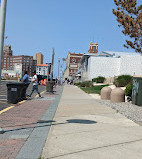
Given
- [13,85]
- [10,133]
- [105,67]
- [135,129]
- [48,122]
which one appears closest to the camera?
[10,133]

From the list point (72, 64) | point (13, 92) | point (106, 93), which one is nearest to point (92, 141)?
point (13, 92)

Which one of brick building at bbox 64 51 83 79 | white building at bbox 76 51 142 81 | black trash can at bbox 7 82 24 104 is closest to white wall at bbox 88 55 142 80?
white building at bbox 76 51 142 81

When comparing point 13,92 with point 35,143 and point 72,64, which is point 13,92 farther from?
point 72,64

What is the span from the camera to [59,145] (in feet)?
16.0

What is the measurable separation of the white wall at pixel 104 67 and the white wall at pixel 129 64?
1.66 metres

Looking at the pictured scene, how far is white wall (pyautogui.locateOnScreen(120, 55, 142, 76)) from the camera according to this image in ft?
199

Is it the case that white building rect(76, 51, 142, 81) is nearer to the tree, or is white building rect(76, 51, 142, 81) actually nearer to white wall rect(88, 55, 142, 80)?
white wall rect(88, 55, 142, 80)

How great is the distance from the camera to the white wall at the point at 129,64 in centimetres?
6078

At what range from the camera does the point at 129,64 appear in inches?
2389

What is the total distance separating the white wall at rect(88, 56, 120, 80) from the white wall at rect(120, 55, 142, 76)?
166 centimetres

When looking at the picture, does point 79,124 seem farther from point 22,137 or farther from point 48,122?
point 22,137

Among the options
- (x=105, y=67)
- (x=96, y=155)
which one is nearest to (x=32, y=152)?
(x=96, y=155)

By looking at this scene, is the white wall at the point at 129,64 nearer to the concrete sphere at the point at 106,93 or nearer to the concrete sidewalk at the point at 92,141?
the concrete sphere at the point at 106,93

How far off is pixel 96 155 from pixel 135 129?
2.91m
